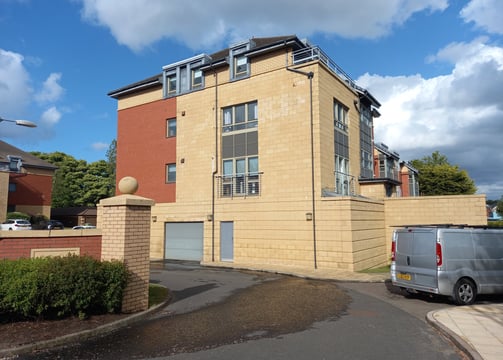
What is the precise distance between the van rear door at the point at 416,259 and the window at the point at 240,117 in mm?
11177

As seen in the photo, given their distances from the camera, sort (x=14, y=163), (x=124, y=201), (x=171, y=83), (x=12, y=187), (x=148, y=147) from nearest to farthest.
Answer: (x=124, y=201), (x=171, y=83), (x=148, y=147), (x=14, y=163), (x=12, y=187)

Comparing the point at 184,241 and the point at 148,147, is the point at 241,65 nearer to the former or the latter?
the point at 148,147

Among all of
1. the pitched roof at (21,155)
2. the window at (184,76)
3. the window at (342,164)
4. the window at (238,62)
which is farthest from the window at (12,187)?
the window at (342,164)

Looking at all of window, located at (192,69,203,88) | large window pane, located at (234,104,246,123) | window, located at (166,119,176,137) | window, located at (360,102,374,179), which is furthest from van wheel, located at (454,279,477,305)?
window, located at (166,119,176,137)

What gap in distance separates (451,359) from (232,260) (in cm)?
1441

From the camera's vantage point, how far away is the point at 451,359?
5305 millimetres

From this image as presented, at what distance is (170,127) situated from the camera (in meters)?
22.9

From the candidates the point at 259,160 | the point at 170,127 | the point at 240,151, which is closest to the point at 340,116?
the point at 259,160

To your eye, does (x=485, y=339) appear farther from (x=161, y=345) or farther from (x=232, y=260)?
(x=232, y=260)

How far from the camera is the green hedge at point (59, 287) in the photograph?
6.00 m

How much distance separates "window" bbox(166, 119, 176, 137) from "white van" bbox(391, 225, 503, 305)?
645 inches

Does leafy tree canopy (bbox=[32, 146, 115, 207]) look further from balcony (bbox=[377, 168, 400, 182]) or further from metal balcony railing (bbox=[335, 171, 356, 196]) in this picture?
metal balcony railing (bbox=[335, 171, 356, 196])

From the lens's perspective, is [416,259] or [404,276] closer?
[416,259]

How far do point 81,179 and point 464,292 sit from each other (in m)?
→ 56.6
